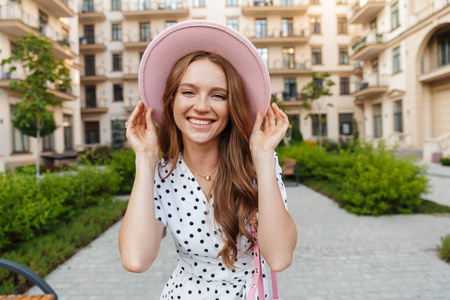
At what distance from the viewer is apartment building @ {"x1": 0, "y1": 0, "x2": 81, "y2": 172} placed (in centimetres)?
1565

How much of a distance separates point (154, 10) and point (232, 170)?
28953 mm

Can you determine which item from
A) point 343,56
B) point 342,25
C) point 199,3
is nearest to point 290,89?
point 343,56

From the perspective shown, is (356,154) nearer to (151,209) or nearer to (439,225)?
(439,225)

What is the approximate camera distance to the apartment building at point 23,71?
51.3 ft

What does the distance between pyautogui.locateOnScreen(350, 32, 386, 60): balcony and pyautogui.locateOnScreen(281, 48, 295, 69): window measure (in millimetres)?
5789

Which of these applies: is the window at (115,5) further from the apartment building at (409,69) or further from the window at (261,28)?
the apartment building at (409,69)

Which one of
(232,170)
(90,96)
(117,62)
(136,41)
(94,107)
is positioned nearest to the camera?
(232,170)

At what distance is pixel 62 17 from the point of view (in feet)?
72.7

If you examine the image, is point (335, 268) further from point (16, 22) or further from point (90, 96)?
point (90, 96)

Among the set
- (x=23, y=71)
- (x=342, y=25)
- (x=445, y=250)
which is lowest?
(x=445, y=250)

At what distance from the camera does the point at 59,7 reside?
20.2 metres

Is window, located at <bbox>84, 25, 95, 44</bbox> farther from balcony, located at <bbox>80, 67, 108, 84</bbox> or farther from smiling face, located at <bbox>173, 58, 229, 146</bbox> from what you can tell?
smiling face, located at <bbox>173, 58, 229, 146</bbox>

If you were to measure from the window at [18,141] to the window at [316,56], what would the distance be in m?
24.6

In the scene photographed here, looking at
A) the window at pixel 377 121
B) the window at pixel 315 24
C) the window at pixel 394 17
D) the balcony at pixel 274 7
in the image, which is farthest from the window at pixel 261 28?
the window at pixel 377 121
